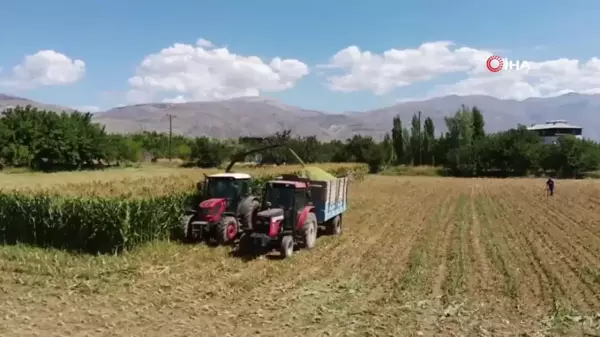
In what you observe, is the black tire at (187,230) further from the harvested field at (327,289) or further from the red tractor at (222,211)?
the harvested field at (327,289)

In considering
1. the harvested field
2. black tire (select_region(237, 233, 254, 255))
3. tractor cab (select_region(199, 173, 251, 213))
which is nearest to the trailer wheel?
the harvested field

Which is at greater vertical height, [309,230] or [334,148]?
[334,148]

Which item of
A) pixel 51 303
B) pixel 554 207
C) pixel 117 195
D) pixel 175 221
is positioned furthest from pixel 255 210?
pixel 554 207

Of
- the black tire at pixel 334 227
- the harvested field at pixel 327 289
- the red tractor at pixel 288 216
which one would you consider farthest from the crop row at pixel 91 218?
the black tire at pixel 334 227

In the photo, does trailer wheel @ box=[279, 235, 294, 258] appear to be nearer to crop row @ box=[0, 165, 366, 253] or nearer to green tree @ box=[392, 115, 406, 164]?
crop row @ box=[0, 165, 366, 253]

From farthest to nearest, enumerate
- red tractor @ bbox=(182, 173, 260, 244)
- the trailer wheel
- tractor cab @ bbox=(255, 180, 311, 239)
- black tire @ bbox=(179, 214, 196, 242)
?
black tire @ bbox=(179, 214, 196, 242), red tractor @ bbox=(182, 173, 260, 244), tractor cab @ bbox=(255, 180, 311, 239), the trailer wheel

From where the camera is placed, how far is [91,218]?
16.2 meters

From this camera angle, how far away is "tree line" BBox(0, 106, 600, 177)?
6359 cm

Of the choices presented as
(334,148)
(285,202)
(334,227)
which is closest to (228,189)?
(285,202)

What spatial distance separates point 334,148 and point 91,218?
225 feet

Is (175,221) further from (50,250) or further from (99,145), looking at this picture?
(99,145)

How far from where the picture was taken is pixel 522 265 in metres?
14.6

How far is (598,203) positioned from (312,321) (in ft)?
95.6

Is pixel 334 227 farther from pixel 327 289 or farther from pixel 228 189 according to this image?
pixel 327 289
